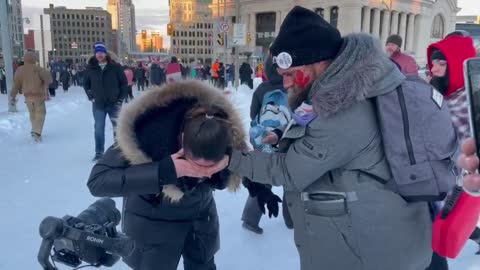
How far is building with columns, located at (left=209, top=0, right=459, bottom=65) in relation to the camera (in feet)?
193

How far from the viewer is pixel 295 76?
1682mm

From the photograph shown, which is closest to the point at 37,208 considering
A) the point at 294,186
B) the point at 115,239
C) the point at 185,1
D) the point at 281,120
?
the point at 281,120

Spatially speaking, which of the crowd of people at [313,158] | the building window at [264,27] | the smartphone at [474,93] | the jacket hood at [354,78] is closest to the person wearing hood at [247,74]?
the crowd of people at [313,158]

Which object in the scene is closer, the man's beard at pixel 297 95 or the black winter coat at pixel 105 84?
the man's beard at pixel 297 95

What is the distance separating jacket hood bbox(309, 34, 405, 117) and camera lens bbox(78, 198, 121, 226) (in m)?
0.92

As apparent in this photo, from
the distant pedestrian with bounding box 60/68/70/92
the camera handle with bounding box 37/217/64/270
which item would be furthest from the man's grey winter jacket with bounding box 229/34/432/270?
the distant pedestrian with bounding box 60/68/70/92

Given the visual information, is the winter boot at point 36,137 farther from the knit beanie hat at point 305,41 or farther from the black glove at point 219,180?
the knit beanie hat at point 305,41

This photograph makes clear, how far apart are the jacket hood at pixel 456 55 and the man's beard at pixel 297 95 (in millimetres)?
1491

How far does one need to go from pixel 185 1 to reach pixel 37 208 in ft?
309

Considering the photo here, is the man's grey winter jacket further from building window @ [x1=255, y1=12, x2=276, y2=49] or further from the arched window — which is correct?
the arched window

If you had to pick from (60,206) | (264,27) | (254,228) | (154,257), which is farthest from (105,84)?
(264,27)

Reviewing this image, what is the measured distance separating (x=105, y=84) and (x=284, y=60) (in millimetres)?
5997

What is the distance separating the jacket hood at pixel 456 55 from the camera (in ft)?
8.77

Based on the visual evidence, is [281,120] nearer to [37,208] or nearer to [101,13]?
[37,208]
